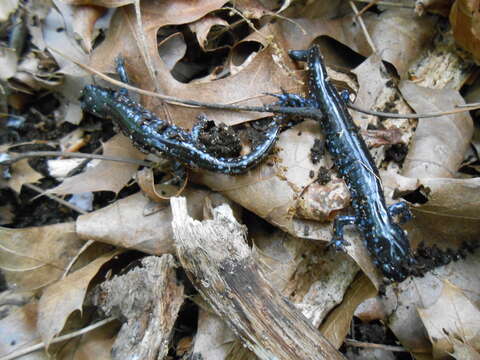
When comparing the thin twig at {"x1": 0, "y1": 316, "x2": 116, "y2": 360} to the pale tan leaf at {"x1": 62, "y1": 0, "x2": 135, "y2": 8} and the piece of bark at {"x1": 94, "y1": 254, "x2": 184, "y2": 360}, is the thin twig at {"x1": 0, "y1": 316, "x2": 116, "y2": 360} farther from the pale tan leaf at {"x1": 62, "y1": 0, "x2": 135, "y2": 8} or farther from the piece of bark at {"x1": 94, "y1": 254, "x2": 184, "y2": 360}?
the pale tan leaf at {"x1": 62, "y1": 0, "x2": 135, "y2": 8}

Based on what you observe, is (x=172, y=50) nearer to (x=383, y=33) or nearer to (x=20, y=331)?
(x=383, y=33)

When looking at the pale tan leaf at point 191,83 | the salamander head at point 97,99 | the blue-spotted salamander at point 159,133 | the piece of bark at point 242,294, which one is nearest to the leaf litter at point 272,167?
the pale tan leaf at point 191,83

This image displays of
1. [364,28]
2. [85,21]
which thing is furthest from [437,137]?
[85,21]

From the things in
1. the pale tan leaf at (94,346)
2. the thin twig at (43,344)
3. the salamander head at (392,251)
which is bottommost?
the pale tan leaf at (94,346)

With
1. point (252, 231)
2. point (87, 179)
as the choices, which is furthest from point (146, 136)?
point (252, 231)

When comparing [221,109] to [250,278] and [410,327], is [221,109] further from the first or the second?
[410,327]

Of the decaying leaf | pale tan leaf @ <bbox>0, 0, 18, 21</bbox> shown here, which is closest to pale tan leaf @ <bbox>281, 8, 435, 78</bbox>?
pale tan leaf @ <bbox>0, 0, 18, 21</bbox>

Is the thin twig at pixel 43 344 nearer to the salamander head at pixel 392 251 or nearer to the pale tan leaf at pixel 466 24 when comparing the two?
the salamander head at pixel 392 251
